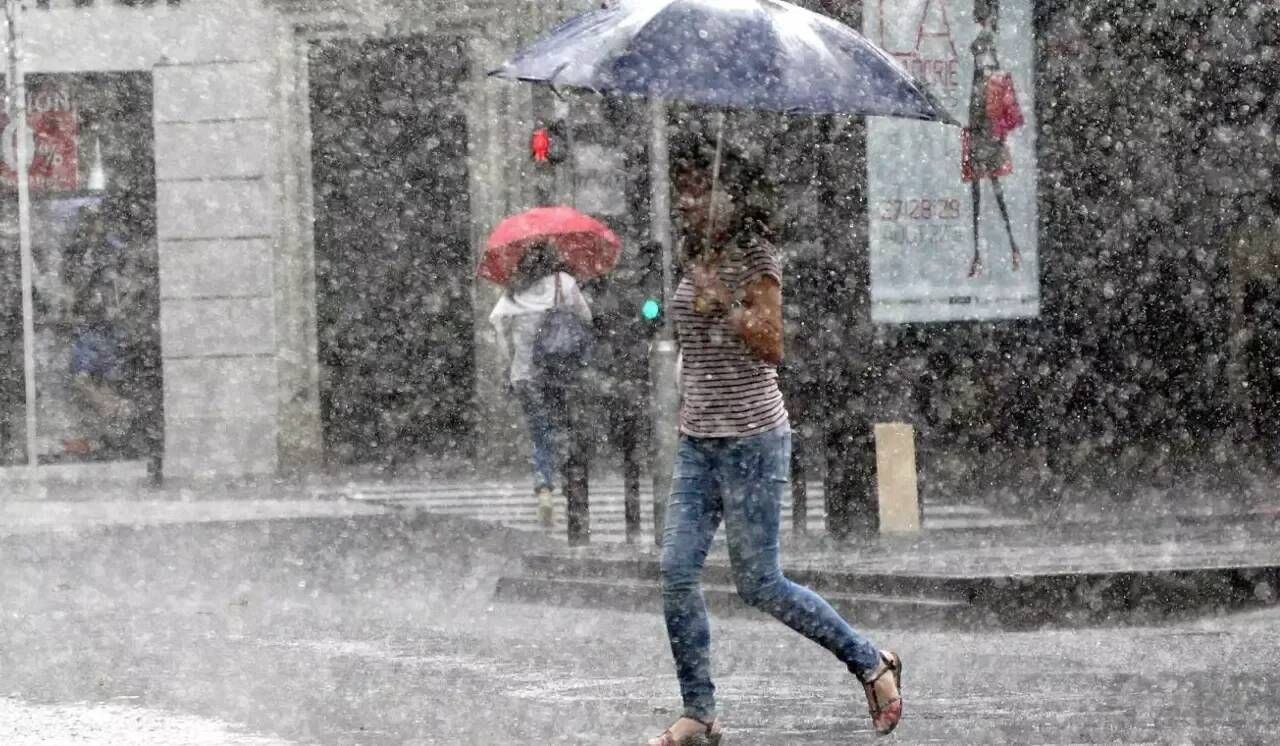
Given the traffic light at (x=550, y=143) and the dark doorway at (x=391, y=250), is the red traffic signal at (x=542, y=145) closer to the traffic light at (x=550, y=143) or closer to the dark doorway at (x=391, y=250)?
the traffic light at (x=550, y=143)

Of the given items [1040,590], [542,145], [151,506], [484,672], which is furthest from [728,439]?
[542,145]

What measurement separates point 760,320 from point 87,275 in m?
16.4

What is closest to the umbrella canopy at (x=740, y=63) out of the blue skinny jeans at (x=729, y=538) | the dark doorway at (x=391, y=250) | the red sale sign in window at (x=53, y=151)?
the blue skinny jeans at (x=729, y=538)

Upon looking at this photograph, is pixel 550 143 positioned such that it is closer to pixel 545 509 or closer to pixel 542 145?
pixel 542 145

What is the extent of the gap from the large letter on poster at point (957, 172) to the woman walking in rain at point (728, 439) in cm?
698

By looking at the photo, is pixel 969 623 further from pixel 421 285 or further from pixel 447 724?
pixel 421 285

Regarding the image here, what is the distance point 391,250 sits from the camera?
22453 mm

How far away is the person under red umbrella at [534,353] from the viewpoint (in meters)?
15.6

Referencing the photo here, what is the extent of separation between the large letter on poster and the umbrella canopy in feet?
20.9

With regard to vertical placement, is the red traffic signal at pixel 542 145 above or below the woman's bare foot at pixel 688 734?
above

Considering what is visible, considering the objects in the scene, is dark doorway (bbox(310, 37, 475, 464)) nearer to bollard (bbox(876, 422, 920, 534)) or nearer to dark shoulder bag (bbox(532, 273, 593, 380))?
dark shoulder bag (bbox(532, 273, 593, 380))

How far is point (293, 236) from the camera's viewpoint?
71.8 feet

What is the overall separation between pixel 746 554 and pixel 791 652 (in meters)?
2.62

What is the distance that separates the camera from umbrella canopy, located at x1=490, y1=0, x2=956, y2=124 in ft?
24.3
